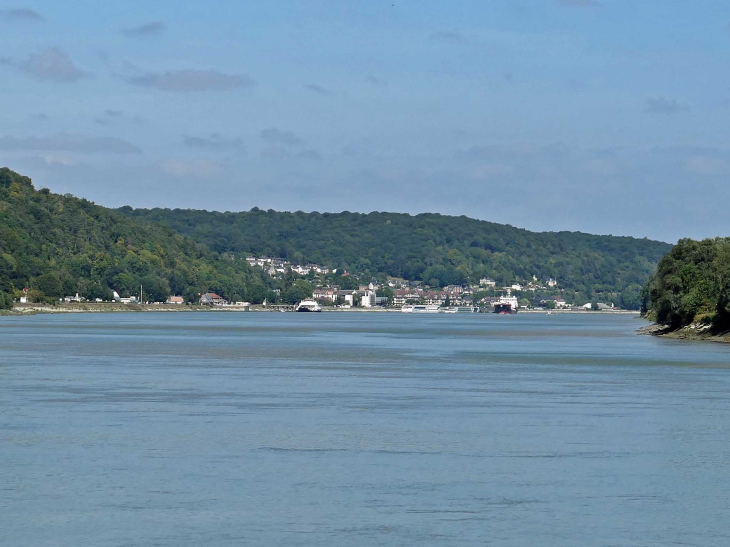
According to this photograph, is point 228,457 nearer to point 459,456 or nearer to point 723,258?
point 459,456

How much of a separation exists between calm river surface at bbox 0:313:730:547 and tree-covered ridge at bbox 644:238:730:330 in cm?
3485

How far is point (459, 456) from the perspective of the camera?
24703 mm

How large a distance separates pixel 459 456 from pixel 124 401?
1435 cm

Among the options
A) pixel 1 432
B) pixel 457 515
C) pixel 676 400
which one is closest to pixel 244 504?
pixel 457 515

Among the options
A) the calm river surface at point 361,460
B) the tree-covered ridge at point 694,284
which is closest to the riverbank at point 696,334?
the tree-covered ridge at point 694,284

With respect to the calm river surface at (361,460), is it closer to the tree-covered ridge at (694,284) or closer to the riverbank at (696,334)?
the tree-covered ridge at (694,284)

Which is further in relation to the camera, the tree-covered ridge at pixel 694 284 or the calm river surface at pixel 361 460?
the tree-covered ridge at pixel 694 284

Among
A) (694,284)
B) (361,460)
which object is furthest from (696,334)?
(361,460)

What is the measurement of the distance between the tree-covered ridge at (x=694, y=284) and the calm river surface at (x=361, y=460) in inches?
1372

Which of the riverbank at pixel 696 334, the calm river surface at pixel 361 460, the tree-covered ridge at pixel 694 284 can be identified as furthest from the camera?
the riverbank at pixel 696 334

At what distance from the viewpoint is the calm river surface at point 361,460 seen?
17.8 metres

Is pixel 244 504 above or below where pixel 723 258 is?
below

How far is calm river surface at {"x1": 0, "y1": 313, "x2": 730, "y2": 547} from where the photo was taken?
17.8 metres

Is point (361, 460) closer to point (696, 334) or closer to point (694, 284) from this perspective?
point (694, 284)
